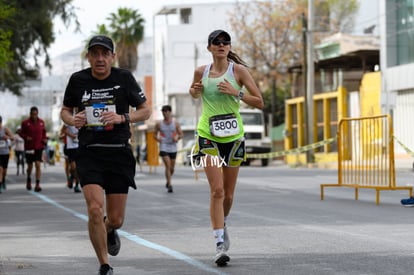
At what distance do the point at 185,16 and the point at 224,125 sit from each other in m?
89.5

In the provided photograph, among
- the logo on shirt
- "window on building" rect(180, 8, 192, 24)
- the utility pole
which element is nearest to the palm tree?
"window on building" rect(180, 8, 192, 24)

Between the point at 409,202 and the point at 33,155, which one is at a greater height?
the point at 33,155

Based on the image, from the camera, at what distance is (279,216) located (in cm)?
1468

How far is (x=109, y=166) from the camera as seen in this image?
8.27 meters

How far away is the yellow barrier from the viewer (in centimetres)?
1731

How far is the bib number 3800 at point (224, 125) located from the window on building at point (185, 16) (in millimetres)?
87856

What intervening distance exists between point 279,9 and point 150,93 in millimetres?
31916

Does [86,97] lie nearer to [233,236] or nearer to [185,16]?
[233,236]

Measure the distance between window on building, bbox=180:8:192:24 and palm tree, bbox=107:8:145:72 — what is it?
7623 millimetres

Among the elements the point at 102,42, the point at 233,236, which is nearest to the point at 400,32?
the point at 233,236

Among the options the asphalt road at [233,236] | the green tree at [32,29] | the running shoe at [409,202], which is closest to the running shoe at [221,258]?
the asphalt road at [233,236]

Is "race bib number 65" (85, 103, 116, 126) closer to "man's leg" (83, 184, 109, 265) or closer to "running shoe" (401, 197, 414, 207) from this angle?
"man's leg" (83, 184, 109, 265)

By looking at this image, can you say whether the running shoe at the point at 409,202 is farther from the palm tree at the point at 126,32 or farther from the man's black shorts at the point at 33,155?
the palm tree at the point at 126,32

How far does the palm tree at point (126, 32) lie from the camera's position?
90375 millimetres
